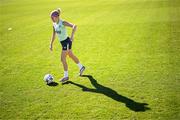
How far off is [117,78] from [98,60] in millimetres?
2454

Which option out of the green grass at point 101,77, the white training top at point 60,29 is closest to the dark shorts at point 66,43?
the white training top at point 60,29

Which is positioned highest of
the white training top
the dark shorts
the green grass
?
the white training top

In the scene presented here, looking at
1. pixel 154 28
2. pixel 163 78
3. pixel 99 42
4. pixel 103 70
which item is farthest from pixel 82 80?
pixel 154 28

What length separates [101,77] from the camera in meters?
9.93

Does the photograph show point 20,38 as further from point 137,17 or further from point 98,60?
point 137,17

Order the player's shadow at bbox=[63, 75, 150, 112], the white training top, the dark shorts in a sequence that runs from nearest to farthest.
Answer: the player's shadow at bbox=[63, 75, 150, 112]
the white training top
the dark shorts

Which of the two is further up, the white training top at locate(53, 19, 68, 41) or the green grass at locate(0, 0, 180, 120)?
the white training top at locate(53, 19, 68, 41)

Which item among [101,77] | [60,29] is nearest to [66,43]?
[60,29]

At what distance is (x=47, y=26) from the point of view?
2211 cm

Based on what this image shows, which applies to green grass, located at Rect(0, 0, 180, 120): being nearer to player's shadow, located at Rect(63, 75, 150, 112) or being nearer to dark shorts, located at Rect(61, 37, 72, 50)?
player's shadow, located at Rect(63, 75, 150, 112)

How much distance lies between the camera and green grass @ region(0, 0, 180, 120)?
24.7ft

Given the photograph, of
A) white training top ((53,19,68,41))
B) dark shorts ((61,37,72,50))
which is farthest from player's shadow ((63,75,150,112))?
white training top ((53,19,68,41))

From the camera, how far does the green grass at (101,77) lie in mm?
7531

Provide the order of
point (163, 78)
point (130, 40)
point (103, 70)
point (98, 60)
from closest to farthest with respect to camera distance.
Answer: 1. point (163, 78)
2. point (103, 70)
3. point (98, 60)
4. point (130, 40)
